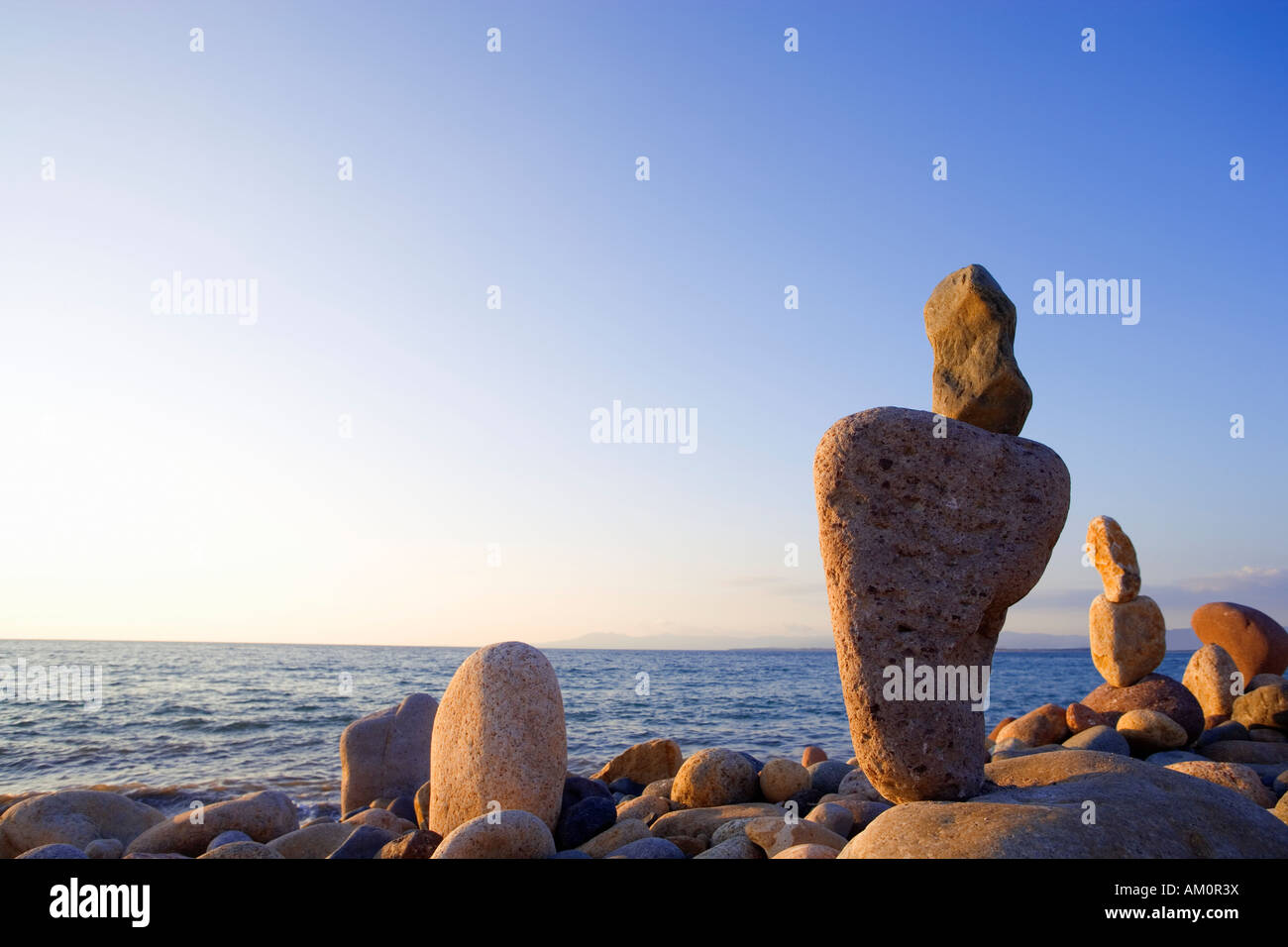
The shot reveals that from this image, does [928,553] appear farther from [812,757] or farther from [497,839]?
[812,757]

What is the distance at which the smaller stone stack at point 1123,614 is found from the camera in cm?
1216

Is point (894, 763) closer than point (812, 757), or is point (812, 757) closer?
point (894, 763)

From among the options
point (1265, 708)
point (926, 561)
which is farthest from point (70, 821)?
point (1265, 708)

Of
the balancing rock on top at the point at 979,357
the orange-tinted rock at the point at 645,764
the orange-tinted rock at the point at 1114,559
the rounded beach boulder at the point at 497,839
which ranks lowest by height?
the orange-tinted rock at the point at 645,764

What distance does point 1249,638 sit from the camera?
51.0 ft

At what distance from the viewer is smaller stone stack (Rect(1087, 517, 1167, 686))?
1216 cm

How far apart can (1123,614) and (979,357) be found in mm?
8931

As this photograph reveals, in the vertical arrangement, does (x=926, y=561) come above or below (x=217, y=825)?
above

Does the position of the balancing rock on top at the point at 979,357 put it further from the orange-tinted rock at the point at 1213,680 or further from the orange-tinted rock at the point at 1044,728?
the orange-tinted rock at the point at 1213,680

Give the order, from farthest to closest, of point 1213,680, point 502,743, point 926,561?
point 1213,680
point 502,743
point 926,561

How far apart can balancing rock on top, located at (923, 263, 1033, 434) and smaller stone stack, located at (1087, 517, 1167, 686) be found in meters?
7.92

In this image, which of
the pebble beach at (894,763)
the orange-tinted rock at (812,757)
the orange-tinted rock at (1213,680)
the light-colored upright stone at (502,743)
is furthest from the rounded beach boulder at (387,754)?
the orange-tinted rock at (1213,680)

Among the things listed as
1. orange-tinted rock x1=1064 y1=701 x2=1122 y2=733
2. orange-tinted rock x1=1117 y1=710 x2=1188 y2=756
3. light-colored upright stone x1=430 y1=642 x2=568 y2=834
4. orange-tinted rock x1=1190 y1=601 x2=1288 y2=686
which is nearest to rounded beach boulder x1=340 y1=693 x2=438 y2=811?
light-colored upright stone x1=430 y1=642 x2=568 y2=834

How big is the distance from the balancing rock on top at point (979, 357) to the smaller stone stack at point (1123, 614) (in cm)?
792
